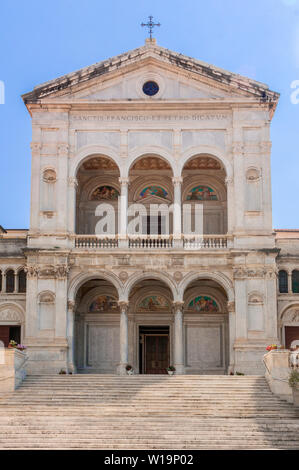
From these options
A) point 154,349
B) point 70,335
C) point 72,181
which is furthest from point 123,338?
point 72,181

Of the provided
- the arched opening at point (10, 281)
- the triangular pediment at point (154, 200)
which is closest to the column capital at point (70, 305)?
the arched opening at point (10, 281)

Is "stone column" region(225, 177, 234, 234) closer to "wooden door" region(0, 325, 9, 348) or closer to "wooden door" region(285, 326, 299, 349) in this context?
"wooden door" region(285, 326, 299, 349)

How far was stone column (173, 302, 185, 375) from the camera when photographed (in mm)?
39484

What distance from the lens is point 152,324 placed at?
43.1 m

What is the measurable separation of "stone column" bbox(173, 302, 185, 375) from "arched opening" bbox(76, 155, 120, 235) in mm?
6886

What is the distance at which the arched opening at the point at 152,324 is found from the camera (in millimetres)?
43000

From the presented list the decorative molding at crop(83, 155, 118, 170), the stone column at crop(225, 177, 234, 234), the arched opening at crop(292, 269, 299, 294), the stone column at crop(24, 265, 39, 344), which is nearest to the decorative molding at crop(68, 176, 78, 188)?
the decorative molding at crop(83, 155, 118, 170)

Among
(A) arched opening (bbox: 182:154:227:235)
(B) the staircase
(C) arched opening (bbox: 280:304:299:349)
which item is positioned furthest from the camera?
(A) arched opening (bbox: 182:154:227:235)

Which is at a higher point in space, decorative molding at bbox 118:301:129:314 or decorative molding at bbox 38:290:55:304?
decorative molding at bbox 38:290:55:304

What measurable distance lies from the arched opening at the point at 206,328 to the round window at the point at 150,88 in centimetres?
1005

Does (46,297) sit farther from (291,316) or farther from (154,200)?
(291,316)

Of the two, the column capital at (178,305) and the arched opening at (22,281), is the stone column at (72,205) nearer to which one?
the arched opening at (22,281)

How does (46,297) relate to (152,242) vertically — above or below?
below

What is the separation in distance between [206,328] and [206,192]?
7622 mm
